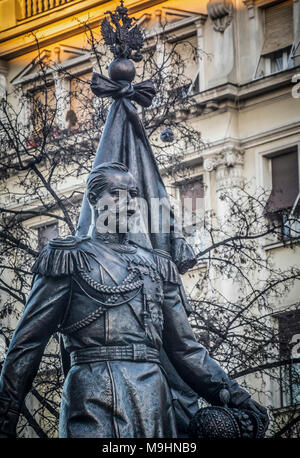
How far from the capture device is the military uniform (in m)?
9.45

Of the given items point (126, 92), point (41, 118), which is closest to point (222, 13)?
point (41, 118)

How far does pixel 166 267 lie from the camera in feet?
33.2

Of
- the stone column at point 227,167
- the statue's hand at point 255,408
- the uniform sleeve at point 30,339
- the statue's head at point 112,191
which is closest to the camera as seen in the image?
the uniform sleeve at point 30,339

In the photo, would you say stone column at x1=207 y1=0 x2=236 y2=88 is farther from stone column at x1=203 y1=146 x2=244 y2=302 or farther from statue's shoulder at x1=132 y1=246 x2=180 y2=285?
statue's shoulder at x1=132 y1=246 x2=180 y2=285

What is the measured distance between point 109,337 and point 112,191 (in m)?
0.91

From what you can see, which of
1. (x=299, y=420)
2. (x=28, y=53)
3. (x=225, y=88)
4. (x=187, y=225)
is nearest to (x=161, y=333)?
(x=299, y=420)

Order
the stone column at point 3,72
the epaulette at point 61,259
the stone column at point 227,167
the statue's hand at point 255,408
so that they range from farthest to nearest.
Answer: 1. the stone column at point 3,72
2. the stone column at point 227,167
3. the statue's hand at point 255,408
4. the epaulette at point 61,259

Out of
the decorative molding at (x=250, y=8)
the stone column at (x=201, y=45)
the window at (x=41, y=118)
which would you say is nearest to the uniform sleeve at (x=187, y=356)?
the window at (x=41, y=118)

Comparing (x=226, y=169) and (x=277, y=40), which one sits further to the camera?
(x=277, y=40)

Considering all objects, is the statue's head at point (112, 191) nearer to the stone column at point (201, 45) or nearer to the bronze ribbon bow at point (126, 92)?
the bronze ribbon bow at point (126, 92)

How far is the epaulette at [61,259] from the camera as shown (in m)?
9.73

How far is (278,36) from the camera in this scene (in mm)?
32375

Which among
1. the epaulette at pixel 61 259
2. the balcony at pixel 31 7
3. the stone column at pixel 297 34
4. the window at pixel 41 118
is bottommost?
the epaulette at pixel 61 259

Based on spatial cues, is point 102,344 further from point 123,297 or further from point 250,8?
point 250,8
